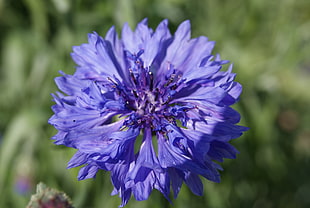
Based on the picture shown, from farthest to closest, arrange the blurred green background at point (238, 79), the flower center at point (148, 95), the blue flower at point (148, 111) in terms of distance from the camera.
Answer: the blurred green background at point (238, 79)
the flower center at point (148, 95)
the blue flower at point (148, 111)

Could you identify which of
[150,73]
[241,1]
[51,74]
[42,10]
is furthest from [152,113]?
[241,1]

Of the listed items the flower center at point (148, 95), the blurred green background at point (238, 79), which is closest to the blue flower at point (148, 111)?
the flower center at point (148, 95)

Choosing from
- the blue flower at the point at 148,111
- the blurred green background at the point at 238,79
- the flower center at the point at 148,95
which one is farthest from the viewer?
the blurred green background at the point at 238,79

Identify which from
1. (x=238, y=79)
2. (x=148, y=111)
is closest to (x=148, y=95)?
(x=148, y=111)

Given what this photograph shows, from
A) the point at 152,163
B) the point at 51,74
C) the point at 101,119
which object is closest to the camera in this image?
A: the point at 152,163

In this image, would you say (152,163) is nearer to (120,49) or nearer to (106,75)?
(106,75)

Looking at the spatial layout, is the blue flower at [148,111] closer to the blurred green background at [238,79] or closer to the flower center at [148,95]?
the flower center at [148,95]

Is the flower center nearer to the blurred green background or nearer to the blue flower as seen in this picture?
the blue flower
